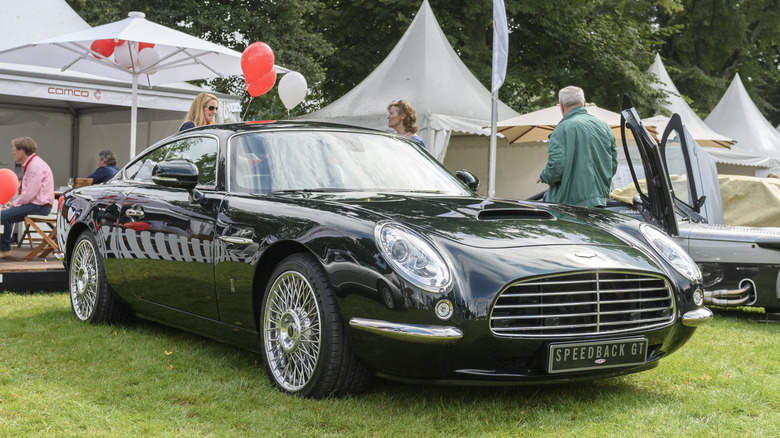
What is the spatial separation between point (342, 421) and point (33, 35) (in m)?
12.1

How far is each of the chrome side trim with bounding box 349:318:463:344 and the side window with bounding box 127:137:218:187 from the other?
5.70 ft

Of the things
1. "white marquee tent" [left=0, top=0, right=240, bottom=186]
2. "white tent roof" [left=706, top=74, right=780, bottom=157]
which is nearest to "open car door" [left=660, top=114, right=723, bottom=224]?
"white marquee tent" [left=0, top=0, right=240, bottom=186]

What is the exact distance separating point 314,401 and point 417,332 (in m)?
0.69

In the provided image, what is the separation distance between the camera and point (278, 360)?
13.3 feet

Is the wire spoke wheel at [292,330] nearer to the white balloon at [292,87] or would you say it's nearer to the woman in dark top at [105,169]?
the woman in dark top at [105,169]

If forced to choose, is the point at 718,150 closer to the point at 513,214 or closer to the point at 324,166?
the point at 324,166

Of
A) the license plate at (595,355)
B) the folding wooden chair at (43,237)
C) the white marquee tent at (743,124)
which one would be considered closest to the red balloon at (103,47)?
the folding wooden chair at (43,237)

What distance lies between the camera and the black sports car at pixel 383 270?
345cm

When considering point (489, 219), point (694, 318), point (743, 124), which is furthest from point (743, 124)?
point (489, 219)

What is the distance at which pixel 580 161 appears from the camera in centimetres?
648

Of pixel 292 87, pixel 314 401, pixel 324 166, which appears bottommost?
pixel 314 401

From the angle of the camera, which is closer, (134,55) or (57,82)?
(134,55)

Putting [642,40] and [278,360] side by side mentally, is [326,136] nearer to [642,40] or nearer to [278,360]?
[278,360]

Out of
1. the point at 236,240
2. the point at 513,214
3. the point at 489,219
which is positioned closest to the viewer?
the point at 489,219
